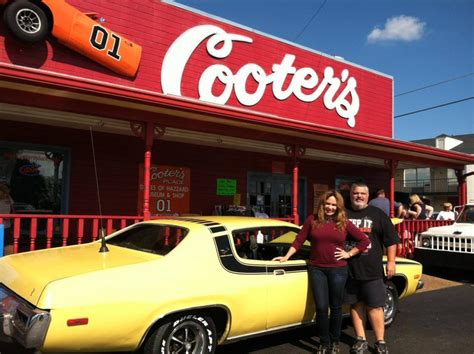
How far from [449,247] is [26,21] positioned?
27.8 feet

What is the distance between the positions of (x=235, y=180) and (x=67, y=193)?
4.11 meters

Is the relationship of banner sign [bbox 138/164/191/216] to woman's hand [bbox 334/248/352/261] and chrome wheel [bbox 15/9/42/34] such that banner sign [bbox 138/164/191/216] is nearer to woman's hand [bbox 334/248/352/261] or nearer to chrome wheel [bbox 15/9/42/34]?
chrome wheel [bbox 15/9/42/34]

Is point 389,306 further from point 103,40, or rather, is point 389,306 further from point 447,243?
point 103,40

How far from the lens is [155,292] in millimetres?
3596

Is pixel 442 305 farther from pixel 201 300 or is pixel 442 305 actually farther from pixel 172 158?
pixel 172 158

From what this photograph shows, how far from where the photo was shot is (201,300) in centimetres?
381

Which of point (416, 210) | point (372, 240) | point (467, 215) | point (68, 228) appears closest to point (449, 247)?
point (467, 215)

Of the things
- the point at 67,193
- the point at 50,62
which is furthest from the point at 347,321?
the point at 50,62

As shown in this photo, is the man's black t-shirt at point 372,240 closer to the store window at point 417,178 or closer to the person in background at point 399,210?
the person in background at point 399,210

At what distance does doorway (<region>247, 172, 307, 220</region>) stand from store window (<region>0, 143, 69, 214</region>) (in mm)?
4638

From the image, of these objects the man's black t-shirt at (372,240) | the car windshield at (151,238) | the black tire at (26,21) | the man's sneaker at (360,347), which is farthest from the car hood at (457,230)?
the black tire at (26,21)

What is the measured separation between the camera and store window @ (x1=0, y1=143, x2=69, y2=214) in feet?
27.4

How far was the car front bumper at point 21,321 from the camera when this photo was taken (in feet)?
10.3

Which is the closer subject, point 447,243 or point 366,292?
point 366,292
